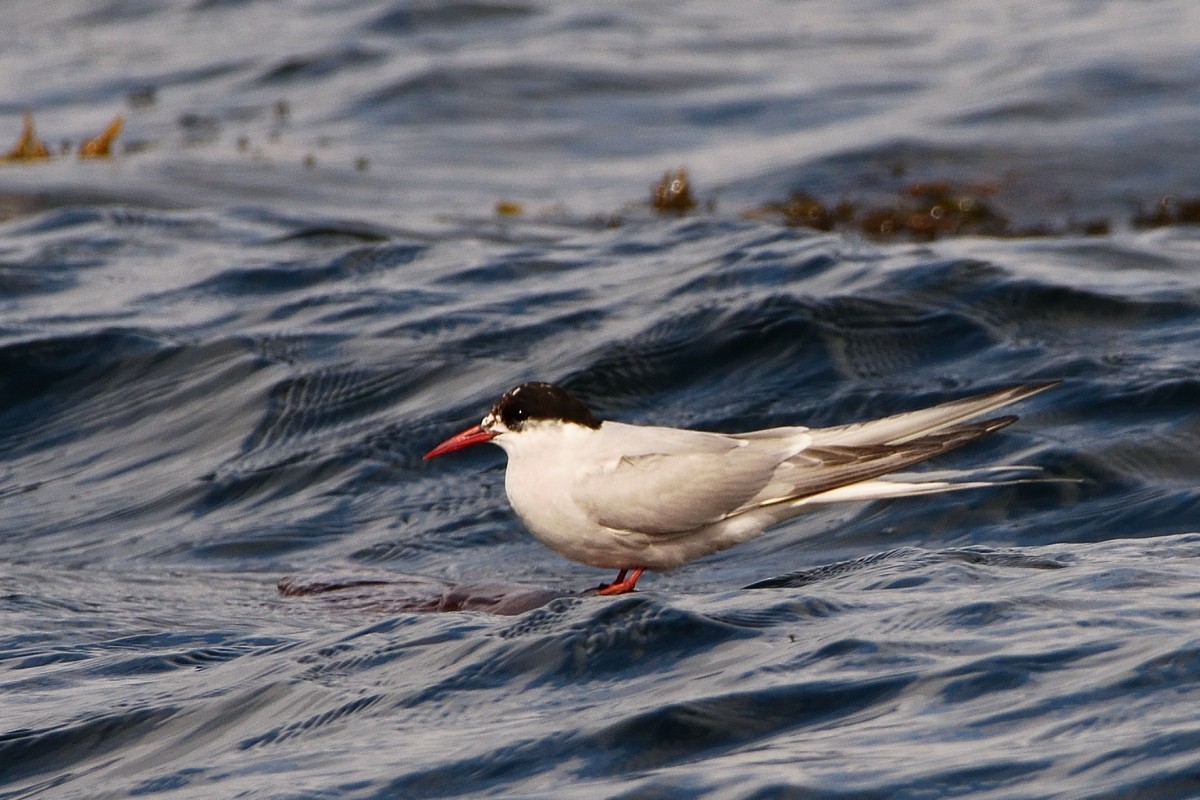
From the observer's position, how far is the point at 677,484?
6.91 meters

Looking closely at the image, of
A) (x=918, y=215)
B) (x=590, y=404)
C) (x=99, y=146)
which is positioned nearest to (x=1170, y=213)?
(x=918, y=215)

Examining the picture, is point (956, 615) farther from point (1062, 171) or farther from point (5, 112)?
point (5, 112)

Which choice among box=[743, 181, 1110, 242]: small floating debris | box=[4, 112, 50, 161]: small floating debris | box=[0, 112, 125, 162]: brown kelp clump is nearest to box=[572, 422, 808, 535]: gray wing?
box=[743, 181, 1110, 242]: small floating debris

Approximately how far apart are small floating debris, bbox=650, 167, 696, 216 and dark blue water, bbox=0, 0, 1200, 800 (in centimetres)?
23

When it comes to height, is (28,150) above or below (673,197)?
above

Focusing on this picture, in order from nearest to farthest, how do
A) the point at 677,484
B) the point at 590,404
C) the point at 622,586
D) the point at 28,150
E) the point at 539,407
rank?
the point at 677,484
the point at 622,586
the point at 539,407
the point at 590,404
the point at 28,150

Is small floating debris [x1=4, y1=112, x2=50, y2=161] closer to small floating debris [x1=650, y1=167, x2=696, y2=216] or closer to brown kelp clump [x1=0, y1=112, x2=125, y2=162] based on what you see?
brown kelp clump [x1=0, y1=112, x2=125, y2=162]

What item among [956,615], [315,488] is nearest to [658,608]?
[956,615]

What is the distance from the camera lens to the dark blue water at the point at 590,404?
5176mm

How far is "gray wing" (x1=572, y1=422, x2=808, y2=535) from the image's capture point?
22.4ft

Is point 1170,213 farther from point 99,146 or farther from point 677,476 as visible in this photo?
A: point 99,146

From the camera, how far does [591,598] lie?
645 centimetres

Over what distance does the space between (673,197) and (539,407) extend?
9834 millimetres

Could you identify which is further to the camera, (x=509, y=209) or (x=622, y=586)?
(x=509, y=209)
